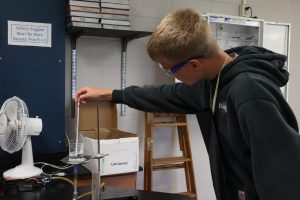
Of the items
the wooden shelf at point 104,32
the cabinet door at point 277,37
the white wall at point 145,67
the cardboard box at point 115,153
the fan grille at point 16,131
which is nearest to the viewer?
the fan grille at point 16,131

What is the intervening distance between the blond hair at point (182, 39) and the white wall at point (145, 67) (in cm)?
148

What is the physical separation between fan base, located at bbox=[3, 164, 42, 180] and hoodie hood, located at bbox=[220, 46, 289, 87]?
112cm

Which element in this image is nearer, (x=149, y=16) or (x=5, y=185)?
(x=5, y=185)

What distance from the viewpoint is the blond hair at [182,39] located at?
3.73 ft

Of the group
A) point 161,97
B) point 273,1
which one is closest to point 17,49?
point 161,97

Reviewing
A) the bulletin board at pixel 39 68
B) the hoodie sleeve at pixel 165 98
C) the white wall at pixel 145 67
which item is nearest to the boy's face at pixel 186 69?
the hoodie sleeve at pixel 165 98

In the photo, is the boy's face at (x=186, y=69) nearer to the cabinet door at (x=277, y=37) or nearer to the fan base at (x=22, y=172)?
the fan base at (x=22, y=172)

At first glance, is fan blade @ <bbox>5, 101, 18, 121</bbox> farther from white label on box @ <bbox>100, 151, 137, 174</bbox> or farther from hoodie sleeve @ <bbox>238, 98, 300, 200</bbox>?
hoodie sleeve @ <bbox>238, 98, 300, 200</bbox>

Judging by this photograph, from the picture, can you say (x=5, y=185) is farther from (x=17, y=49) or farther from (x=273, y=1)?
(x=273, y=1)

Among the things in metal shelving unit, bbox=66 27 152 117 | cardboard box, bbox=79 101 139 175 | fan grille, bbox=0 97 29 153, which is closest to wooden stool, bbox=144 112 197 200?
metal shelving unit, bbox=66 27 152 117

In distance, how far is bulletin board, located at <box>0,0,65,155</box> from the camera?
209 centimetres

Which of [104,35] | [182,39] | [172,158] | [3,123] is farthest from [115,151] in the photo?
[182,39]

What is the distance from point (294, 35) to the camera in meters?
3.41

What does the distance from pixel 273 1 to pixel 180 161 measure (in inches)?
69.7
